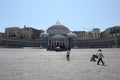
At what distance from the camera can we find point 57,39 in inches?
6097

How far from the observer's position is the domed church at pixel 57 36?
155m

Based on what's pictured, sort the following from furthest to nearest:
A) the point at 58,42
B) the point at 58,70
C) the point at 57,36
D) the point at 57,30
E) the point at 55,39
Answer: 1. the point at 57,30
2. the point at 58,42
3. the point at 55,39
4. the point at 57,36
5. the point at 58,70

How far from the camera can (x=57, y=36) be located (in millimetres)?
155125

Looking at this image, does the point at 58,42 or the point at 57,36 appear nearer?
the point at 57,36

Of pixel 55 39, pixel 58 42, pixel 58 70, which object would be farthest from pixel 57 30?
pixel 58 70

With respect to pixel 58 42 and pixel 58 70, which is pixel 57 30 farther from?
pixel 58 70

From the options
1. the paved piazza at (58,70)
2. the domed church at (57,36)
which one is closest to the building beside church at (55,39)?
the domed church at (57,36)

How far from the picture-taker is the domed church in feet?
510

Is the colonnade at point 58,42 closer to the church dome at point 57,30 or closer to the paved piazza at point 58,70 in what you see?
the church dome at point 57,30

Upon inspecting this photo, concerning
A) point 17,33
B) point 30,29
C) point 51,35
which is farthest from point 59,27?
point 17,33

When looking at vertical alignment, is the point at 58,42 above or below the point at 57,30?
below

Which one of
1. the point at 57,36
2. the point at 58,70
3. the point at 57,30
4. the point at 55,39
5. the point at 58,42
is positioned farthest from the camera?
the point at 57,30

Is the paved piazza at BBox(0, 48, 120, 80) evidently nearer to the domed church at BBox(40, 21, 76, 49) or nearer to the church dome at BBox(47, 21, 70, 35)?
the domed church at BBox(40, 21, 76, 49)

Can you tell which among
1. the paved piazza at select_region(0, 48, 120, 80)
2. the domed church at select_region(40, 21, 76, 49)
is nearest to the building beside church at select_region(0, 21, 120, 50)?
the domed church at select_region(40, 21, 76, 49)
